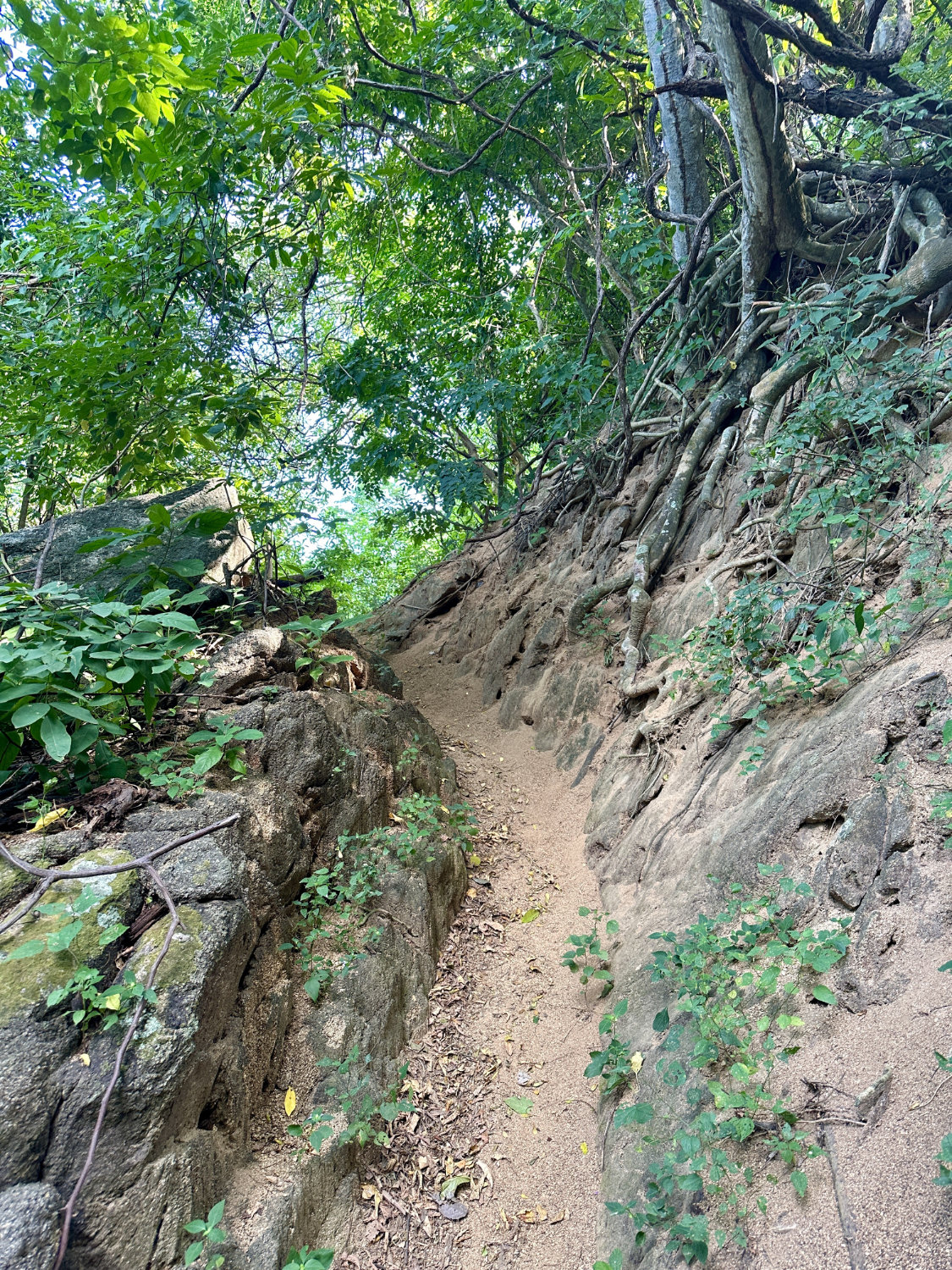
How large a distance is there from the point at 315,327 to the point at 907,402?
1017cm

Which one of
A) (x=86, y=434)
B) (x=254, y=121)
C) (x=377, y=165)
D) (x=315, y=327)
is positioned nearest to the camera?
(x=254, y=121)

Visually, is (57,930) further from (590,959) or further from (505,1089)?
(590,959)

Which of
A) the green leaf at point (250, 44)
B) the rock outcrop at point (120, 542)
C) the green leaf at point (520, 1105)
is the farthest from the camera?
the rock outcrop at point (120, 542)

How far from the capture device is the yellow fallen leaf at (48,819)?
8.95 feet

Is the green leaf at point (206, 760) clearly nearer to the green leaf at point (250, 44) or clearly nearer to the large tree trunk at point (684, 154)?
the green leaf at point (250, 44)

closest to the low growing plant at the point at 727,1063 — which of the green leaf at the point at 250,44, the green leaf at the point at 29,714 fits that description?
the green leaf at the point at 29,714

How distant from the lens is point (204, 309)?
18.8 ft

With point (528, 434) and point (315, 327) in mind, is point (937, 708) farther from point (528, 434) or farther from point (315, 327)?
point (315, 327)

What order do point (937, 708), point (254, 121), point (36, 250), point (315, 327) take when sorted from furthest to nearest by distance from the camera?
point (315, 327) < point (36, 250) < point (254, 121) < point (937, 708)

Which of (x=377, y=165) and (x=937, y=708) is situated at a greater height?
(x=377, y=165)

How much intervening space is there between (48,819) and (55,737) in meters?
0.45

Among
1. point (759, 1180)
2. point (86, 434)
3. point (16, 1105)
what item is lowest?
point (759, 1180)

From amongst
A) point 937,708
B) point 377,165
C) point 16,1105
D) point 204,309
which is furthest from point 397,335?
point 16,1105

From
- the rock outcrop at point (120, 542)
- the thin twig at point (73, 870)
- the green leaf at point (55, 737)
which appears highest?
the rock outcrop at point (120, 542)
